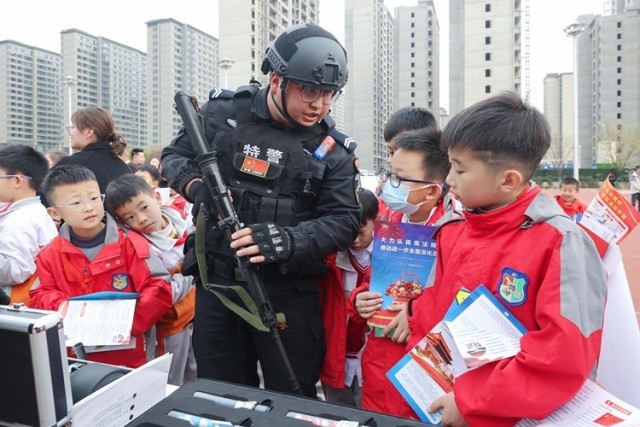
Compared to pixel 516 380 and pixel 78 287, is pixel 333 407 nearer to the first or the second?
pixel 516 380

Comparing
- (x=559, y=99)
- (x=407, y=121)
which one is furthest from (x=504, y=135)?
(x=559, y=99)

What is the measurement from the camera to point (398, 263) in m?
2.03

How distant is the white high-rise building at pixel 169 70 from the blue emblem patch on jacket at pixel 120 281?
132 feet

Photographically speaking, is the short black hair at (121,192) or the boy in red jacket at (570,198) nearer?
the short black hair at (121,192)

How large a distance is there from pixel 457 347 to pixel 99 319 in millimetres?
1534

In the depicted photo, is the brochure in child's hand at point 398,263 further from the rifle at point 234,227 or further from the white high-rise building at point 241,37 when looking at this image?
the white high-rise building at point 241,37

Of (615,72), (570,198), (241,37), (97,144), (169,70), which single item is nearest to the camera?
(97,144)

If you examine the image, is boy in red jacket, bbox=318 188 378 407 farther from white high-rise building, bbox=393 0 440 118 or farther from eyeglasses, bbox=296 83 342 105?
white high-rise building, bbox=393 0 440 118

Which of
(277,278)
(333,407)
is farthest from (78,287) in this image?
(333,407)

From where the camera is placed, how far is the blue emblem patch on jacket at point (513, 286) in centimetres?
139

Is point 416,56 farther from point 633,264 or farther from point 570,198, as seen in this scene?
point 570,198

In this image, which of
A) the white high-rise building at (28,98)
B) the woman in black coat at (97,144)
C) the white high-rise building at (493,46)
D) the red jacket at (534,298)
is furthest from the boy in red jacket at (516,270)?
the white high-rise building at (493,46)

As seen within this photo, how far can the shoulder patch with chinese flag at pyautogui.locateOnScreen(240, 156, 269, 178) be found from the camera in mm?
2084

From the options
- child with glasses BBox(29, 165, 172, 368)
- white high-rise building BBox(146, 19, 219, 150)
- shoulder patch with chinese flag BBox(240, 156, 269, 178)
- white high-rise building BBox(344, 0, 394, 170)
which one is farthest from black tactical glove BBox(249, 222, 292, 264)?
white high-rise building BBox(344, 0, 394, 170)
